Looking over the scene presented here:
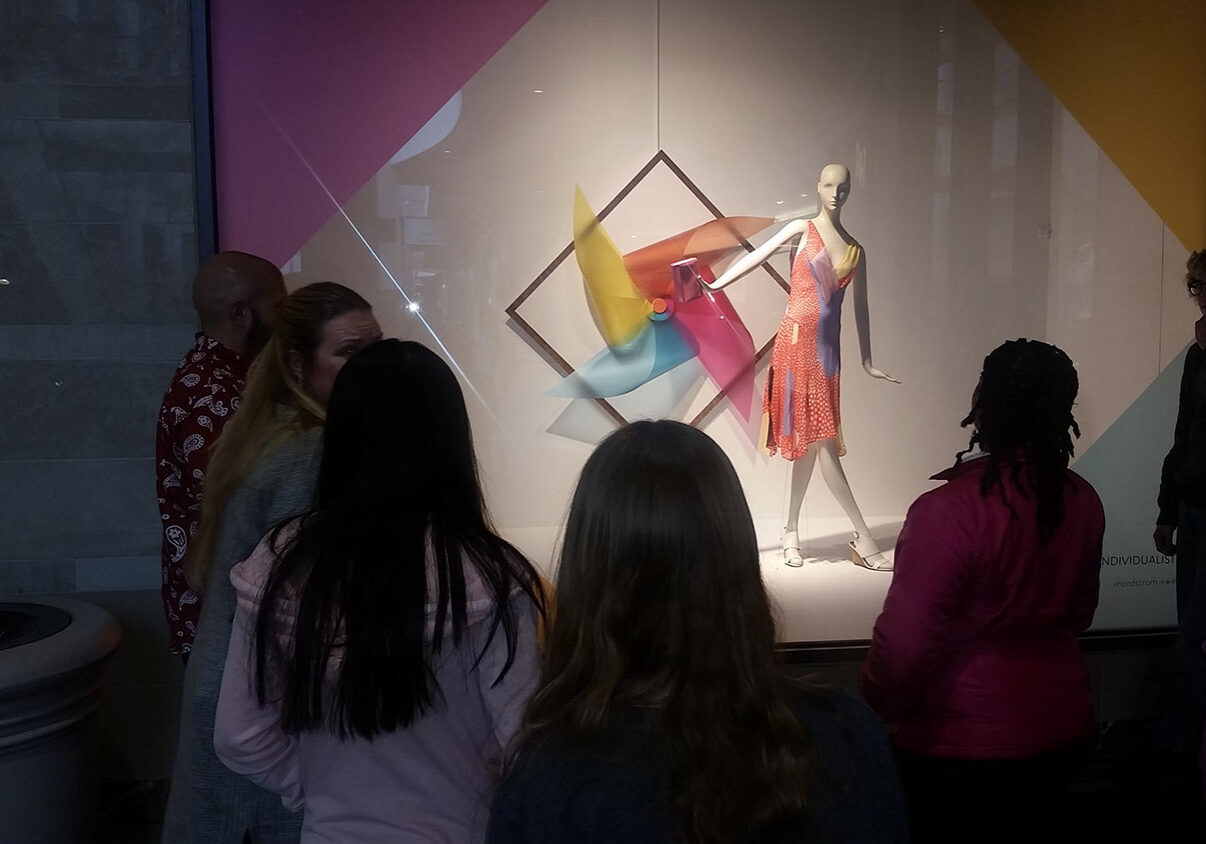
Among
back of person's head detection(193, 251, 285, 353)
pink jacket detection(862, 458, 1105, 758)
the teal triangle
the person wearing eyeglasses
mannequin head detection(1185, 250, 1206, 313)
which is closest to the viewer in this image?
pink jacket detection(862, 458, 1105, 758)

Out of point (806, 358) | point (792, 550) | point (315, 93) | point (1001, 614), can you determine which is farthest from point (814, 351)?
point (315, 93)

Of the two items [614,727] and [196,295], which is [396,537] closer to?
[614,727]

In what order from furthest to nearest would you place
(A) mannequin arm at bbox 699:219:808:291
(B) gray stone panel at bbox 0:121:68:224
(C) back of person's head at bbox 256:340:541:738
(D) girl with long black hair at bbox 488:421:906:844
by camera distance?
(A) mannequin arm at bbox 699:219:808:291, (B) gray stone panel at bbox 0:121:68:224, (C) back of person's head at bbox 256:340:541:738, (D) girl with long black hair at bbox 488:421:906:844

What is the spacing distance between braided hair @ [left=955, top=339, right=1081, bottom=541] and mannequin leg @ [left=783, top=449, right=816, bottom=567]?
1.47 m

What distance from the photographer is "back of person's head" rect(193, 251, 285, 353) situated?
7.73 feet

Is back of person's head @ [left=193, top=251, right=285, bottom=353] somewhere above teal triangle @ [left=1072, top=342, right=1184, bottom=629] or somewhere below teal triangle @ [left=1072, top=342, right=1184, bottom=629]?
above

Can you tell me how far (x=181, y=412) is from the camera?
7.13 feet

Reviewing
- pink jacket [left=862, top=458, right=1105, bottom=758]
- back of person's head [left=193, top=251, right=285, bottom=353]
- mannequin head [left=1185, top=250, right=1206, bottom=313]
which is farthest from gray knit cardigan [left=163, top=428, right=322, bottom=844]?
mannequin head [left=1185, top=250, right=1206, bottom=313]

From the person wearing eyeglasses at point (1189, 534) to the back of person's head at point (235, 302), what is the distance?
231 cm

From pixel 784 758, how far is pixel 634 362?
87.9 inches

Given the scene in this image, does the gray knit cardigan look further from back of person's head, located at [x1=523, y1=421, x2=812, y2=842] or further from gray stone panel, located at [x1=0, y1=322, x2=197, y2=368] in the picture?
gray stone panel, located at [x1=0, y1=322, x2=197, y2=368]

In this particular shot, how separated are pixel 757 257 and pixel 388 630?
7.42ft

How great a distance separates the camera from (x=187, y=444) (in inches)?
85.4

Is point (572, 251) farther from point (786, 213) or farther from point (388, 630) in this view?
point (388, 630)
